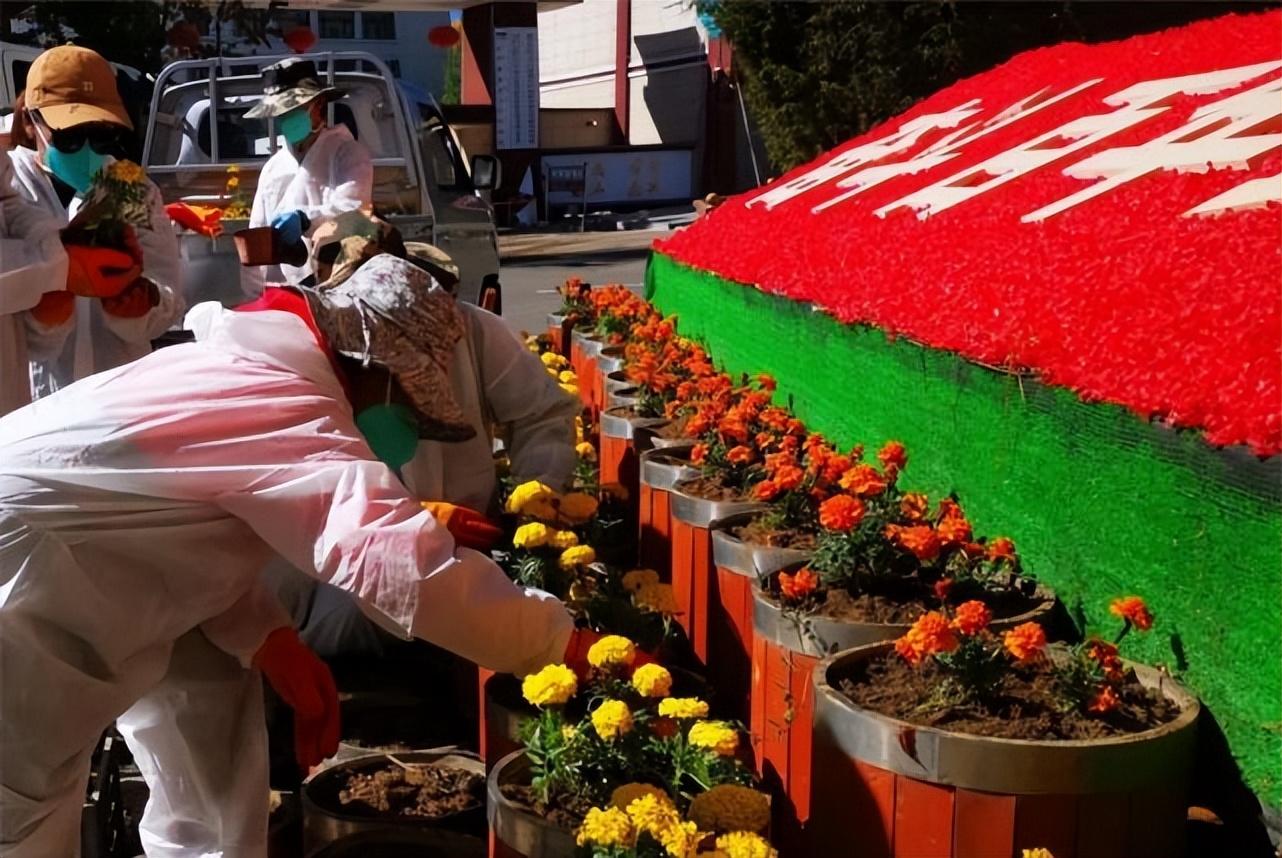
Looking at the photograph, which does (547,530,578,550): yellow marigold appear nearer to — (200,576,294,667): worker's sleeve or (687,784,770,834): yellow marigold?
(200,576,294,667): worker's sleeve

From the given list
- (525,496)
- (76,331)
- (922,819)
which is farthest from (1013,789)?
(76,331)

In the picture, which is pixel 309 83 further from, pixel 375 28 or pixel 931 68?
pixel 375 28

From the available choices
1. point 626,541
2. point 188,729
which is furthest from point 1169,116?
point 188,729

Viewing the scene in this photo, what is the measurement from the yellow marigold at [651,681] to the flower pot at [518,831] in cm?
27

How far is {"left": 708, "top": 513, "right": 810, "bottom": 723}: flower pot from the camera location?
3.01 m

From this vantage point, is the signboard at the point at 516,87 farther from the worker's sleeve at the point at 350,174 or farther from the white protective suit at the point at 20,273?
the white protective suit at the point at 20,273

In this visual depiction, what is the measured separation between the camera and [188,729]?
107 inches

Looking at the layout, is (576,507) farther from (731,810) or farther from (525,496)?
(731,810)

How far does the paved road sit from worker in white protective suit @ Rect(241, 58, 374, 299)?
17.1 ft

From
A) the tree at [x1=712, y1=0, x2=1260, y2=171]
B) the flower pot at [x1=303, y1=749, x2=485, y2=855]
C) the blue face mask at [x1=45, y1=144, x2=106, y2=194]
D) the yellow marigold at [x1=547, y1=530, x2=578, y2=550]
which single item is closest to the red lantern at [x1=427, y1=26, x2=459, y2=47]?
the tree at [x1=712, y1=0, x2=1260, y2=171]

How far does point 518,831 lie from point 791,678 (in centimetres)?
57

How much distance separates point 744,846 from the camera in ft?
7.10

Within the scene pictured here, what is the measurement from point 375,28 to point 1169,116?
37.4 m

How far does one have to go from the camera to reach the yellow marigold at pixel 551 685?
8.25 ft
